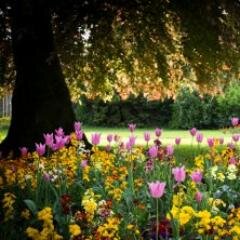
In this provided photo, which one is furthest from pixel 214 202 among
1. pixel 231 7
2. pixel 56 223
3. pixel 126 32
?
pixel 126 32

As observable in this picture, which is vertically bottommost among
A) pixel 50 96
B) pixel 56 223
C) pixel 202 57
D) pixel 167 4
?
pixel 56 223

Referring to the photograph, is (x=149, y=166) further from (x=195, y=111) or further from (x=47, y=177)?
(x=195, y=111)

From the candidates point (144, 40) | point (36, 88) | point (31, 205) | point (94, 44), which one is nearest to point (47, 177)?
point (31, 205)

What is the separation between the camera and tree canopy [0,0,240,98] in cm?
1062

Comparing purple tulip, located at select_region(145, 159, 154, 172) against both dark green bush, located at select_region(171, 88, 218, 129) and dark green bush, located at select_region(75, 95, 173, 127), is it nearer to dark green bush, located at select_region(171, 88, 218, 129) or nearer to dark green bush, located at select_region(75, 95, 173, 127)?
dark green bush, located at select_region(171, 88, 218, 129)

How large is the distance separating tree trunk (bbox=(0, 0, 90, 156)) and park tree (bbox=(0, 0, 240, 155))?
16mm

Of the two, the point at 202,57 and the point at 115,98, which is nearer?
the point at 202,57

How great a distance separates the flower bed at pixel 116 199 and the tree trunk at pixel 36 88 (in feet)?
12.5

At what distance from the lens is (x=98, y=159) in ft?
20.1

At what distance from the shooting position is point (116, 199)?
16.2ft

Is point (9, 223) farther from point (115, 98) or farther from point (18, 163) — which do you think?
point (115, 98)

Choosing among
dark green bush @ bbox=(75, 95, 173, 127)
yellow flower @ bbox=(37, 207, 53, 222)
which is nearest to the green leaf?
yellow flower @ bbox=(37, 207, 53, 222)

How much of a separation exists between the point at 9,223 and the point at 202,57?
7257mm

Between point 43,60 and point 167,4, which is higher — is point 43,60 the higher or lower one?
the lower one
